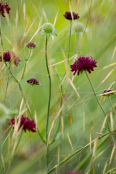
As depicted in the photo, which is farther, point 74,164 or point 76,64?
point 74,164

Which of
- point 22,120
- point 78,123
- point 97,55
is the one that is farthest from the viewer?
point 78,123

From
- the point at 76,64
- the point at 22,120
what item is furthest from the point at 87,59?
the point at 22,120

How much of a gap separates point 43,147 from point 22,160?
240 millimetres

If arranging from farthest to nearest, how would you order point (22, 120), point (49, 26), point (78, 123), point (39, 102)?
point (39, 102)
point (78, 123)
point (49, 26)
point (22, 120)

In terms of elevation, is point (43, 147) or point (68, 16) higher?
point (68, 16)

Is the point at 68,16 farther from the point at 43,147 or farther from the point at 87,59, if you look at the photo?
the point at 43,147

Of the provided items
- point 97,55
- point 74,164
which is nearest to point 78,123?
point 74,164

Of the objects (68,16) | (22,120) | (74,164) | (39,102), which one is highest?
(68,16)

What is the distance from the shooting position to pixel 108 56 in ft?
2.50

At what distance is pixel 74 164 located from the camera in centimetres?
59

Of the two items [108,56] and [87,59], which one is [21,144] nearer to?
[87,59]

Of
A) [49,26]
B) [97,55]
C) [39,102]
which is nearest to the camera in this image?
[49,26]

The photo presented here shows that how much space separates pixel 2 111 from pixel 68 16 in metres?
0.28

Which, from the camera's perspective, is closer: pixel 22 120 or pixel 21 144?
pixel 22 120
